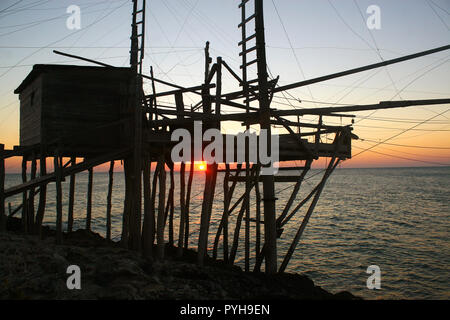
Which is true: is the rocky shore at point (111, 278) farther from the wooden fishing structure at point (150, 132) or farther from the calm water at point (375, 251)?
the calm water at point (375, 251)

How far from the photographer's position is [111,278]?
640 centimetres

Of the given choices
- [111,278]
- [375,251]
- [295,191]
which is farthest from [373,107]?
[375,251]

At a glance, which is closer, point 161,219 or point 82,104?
point 161,219

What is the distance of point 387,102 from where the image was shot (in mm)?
8672

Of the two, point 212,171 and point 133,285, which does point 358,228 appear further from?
point 133,285

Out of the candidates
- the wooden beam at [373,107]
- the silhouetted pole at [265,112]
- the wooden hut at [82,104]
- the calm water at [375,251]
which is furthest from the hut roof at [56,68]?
the calm water at [375,251]

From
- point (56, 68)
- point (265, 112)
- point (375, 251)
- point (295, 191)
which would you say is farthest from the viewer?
point (375, 251)

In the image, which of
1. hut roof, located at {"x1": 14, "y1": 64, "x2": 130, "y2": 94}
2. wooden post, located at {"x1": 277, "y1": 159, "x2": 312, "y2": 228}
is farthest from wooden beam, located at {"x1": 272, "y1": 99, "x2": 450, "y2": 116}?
hut roof, located at {"x1": 14, "y1": 64, "x2": 130, "y2": 94}

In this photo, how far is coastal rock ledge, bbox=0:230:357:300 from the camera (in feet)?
18.6

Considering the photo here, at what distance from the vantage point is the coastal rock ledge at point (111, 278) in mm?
5660

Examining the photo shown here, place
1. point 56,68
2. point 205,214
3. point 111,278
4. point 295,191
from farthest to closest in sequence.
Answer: point 56,68
point 295,191
point 205,214
point 111,278

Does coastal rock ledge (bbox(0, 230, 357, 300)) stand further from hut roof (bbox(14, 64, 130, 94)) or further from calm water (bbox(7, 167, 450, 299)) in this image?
hut roof (bbox(14, 64, 130, 94))

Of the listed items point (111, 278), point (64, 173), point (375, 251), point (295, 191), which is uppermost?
point (64, 173)

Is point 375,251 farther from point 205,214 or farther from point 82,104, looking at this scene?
point 82,104
